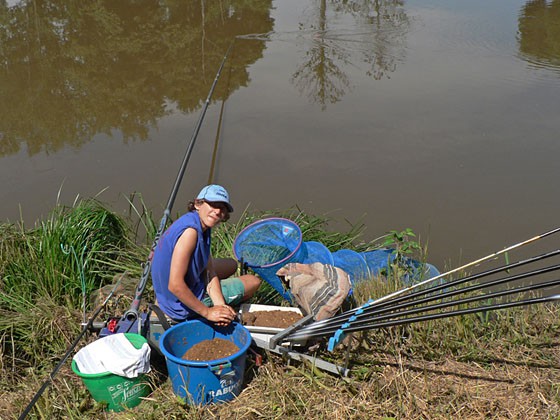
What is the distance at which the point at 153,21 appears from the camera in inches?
472

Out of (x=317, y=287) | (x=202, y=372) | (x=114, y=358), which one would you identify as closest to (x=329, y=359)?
(x=317, y=287)

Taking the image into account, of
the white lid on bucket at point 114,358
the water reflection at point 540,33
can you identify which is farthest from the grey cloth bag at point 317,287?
the water reflection at point 540,33

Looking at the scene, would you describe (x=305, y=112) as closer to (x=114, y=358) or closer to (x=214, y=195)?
(x=214, y=195)

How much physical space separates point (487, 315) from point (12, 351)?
120 inches

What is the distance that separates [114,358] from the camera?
2.86 meters

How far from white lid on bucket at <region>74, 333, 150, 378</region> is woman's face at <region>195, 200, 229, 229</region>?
0.74 m

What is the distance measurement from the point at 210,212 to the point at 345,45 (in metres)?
8.44

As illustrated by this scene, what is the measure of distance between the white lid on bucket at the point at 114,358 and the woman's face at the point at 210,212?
74cm

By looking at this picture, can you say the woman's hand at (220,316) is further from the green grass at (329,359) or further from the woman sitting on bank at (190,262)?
the green grass at (329,359)

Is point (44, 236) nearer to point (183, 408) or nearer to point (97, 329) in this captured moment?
point (97, 329)

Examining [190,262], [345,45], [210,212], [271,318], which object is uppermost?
[345,45]

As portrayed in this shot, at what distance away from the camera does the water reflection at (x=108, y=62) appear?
26.2 feet

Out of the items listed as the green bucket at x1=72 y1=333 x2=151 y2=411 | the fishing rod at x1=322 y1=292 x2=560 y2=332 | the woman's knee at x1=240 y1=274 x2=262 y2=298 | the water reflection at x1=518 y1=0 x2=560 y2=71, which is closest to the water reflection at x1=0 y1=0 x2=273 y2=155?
the woman's knee at x1=240 y1=274 x2=262 y2=298

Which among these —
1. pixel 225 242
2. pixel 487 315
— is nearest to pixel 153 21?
pixel 225 242
